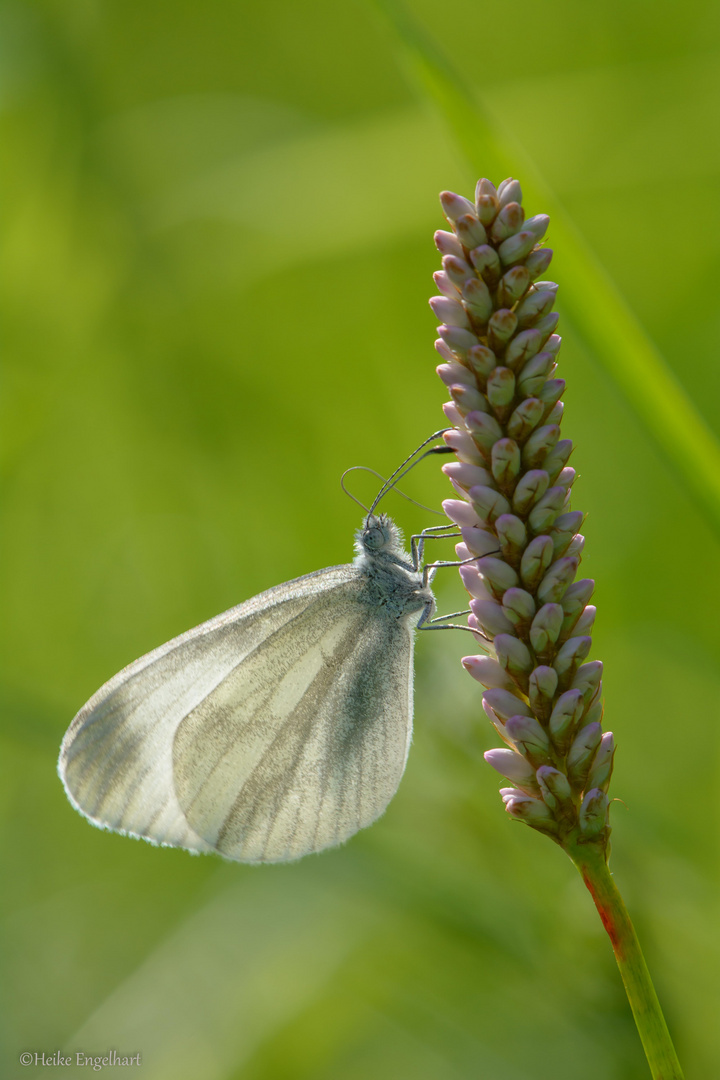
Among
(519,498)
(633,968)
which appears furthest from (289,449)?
(633,968)

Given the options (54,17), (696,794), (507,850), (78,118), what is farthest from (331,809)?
(54,17)

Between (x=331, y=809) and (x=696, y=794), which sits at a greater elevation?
(x=331, y=809)

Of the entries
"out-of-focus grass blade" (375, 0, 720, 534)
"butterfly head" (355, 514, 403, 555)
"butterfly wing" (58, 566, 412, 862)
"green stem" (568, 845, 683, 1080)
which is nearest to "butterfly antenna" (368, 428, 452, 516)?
"butterfly head" (355, 514, 403, 555)

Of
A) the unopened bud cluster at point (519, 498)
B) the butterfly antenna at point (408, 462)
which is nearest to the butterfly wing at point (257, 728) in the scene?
the butterfly antenna at point (408, 462)

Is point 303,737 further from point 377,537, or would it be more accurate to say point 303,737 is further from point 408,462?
point 408,462

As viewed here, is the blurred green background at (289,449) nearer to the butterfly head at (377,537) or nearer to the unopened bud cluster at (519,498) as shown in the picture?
the butterfly head at (377,537)

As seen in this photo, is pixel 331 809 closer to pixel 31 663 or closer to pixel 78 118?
pixel 31 663

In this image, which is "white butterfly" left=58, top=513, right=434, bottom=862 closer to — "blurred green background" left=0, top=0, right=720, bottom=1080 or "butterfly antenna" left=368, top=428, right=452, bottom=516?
"butterfly antenna" left=368, top=428, right=452, bottom=516
